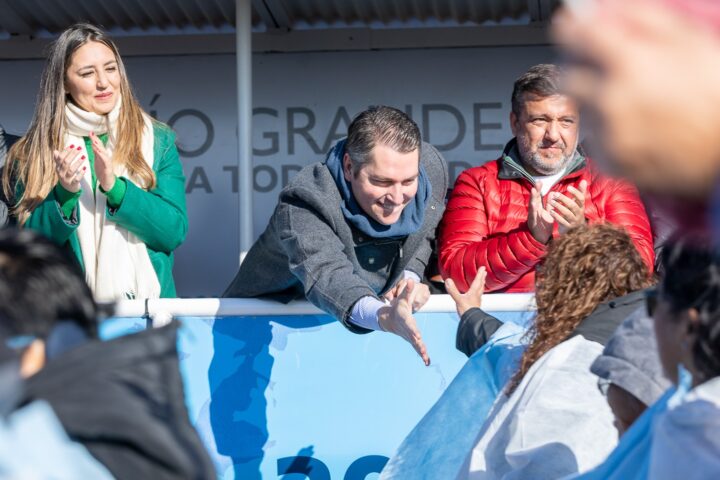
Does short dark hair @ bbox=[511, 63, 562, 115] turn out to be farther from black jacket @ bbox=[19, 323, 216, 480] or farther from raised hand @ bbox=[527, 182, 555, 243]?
black jacket @ bbox=[19, 323, 216, 480]

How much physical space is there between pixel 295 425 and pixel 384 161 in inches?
40.2

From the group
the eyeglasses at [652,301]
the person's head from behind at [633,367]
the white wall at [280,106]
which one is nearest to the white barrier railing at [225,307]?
the person's head from behind at [633,367]

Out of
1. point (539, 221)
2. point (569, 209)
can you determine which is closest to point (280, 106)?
point (539, 221)

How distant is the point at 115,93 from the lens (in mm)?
4621

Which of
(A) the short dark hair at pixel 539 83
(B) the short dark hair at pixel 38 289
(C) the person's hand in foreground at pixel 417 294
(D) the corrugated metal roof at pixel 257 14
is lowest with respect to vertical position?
(C) the person's hand in foreground at pixel 417 294

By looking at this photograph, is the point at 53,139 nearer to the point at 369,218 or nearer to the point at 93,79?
the point at 93,79

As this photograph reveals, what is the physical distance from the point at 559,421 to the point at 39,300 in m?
1.61

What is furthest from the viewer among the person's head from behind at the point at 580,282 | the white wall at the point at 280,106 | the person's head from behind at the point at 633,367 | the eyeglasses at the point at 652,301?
the white wall at the point at 280,106

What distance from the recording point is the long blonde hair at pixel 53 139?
4.39m

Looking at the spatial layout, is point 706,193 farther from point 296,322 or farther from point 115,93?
point 115,93

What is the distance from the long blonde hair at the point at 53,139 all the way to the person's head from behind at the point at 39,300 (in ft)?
9.19

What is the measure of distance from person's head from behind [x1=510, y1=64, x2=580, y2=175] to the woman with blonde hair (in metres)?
1.38

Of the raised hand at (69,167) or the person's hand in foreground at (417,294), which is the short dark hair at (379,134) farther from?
the raised hand at (69,167)

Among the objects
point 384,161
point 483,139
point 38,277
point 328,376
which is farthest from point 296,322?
point 38,277
